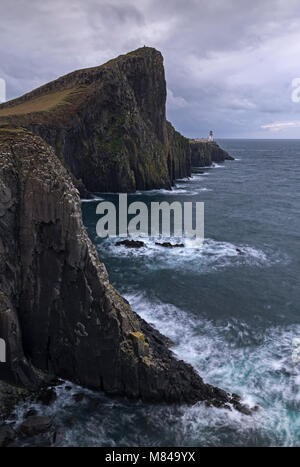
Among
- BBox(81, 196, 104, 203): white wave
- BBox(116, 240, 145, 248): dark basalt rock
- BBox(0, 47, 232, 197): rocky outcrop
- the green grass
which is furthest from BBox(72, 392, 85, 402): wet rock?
the green grass

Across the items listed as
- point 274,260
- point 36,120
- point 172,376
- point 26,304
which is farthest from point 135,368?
point 36,120

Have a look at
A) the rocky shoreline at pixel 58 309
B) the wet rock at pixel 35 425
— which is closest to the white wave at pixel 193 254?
the rocky shoreline at pixel 58 309

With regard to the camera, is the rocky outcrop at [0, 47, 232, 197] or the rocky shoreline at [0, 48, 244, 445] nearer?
the rocky shoreline at [0, 48, 244, 445]

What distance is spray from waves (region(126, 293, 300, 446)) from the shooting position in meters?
17.5

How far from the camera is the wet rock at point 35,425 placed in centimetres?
1605

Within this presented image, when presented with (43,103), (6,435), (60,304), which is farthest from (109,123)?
(6,435)

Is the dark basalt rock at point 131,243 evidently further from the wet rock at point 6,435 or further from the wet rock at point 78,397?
the wet rock at point 6,435

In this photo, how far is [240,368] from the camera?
2241cm

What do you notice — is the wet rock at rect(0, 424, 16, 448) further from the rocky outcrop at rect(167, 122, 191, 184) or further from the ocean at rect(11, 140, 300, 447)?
the rocky outcrop at rect(167, 122, 191, 184)

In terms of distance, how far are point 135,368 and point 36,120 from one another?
66.1m

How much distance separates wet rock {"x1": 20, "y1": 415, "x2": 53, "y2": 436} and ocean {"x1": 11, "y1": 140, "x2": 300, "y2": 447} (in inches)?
26.6
